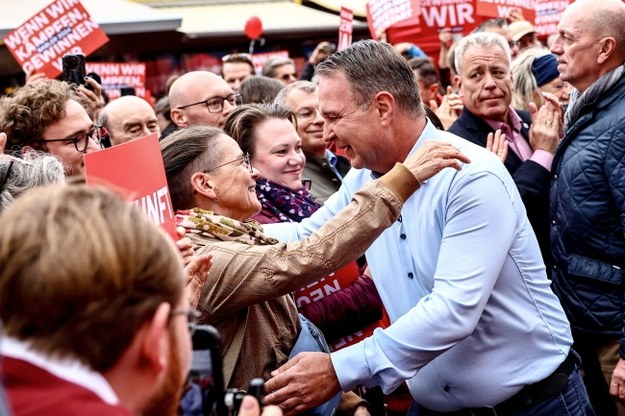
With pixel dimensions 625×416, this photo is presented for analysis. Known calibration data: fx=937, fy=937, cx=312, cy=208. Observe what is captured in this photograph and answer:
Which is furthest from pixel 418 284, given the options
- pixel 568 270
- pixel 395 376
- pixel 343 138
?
pixel 568 270

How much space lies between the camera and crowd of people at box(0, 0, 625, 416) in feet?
4.52

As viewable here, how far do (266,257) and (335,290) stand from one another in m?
1.14

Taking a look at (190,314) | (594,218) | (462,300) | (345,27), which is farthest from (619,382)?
(345,27)

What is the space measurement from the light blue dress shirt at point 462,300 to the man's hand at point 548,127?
75.0 inches

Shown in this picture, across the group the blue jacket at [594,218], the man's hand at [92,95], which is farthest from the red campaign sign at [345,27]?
the blue jacket at [594,218]

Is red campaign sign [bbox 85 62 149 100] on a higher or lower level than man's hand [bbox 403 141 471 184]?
lower

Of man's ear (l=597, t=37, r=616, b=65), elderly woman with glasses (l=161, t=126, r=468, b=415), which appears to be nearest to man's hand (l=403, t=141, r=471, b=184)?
elderly woman with glasses (l=161, t=126, r=468, b=415)

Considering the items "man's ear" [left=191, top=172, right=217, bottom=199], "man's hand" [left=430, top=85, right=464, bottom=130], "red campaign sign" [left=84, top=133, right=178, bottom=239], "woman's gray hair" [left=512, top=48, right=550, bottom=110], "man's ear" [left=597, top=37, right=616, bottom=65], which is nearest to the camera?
"red campaign sign" [left=84, top=133, right=178, bottom=239]

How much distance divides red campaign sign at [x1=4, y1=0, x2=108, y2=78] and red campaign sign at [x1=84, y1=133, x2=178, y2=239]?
4.30 metres

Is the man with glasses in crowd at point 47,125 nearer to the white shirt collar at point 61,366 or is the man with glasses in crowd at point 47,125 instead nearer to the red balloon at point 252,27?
the white shirt collar at point 61,366

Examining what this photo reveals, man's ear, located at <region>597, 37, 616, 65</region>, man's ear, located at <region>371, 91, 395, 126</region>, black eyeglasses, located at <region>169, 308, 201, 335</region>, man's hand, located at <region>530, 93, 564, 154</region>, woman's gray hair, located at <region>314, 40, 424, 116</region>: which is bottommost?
man's hand, located at <region>530, 93, 564, 154</region>

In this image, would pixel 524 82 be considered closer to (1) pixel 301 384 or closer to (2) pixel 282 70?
(2) pixel 282 70

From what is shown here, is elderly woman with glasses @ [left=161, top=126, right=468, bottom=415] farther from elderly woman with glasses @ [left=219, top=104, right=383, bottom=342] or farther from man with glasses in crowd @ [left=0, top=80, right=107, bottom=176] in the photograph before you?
man with glasses in crowd @ [left=0, top=80, right=107, bottom=176]

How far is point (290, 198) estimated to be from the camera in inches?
167
